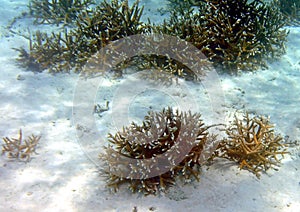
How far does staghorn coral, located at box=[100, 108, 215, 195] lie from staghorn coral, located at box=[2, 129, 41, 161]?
1.22 m

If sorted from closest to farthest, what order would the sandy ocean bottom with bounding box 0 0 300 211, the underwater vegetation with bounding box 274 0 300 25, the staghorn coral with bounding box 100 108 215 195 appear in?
1. the sandy ocean bottom with bounding box 0 0 300 211
2. the staghorn coral with bounding box 100 108 215 195
3. the underwater vegetation with bounding box 274 0 300 25

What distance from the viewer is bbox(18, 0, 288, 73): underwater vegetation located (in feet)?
18.4

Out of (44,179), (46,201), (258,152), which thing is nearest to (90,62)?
(44,179)

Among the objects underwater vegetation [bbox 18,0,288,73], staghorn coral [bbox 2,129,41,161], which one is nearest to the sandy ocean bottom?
staghorn coral [bbox 2,129,41,161]

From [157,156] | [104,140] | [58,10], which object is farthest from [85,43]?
[157,156]

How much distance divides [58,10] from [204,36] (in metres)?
4.67

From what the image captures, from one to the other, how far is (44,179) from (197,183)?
2.11m

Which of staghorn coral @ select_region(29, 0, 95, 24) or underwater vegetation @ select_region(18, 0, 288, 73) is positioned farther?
staghorn coral @ select_region(29, 0, 95, 24)

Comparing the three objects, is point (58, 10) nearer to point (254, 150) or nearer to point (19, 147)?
point (19, 147)

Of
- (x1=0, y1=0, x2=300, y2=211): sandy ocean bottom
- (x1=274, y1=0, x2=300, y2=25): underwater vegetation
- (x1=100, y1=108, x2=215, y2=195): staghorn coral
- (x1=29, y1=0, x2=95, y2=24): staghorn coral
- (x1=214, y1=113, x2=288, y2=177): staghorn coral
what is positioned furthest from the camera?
(x1=274, y1=0, x2=300, y2=25): underwater vegetation

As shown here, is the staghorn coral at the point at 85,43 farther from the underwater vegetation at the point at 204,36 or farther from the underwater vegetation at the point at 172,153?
the underwater vegetation at the point at 172,153

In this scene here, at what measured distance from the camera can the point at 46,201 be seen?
10.8ft

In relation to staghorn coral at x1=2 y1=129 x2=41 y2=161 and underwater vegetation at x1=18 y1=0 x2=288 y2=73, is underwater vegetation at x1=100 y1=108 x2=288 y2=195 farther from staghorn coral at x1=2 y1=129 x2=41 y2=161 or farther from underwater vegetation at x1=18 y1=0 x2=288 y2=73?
underwater vegetation at x1=18 y1=0 x2=288 y2=73

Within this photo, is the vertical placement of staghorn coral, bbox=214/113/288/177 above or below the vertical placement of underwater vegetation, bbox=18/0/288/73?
below
